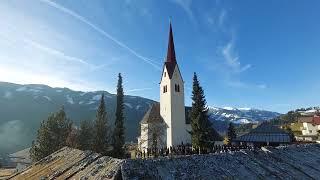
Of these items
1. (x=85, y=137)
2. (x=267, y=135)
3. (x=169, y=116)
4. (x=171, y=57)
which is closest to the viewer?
(x=85, y=137)

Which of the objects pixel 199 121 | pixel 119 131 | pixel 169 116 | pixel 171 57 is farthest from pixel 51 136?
pixel 171 57

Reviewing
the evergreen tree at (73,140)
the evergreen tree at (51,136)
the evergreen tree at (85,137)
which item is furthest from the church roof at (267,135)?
the evergreen tree at (51,136)

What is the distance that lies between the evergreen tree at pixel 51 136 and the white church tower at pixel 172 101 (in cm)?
2774

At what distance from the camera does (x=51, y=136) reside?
56.2 metres

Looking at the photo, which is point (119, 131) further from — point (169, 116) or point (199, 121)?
point (199, 121)

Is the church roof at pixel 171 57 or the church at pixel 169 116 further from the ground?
the church roof at pixel 171 57

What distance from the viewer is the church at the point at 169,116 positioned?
7869cm

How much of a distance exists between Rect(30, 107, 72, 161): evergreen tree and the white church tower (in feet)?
91.0

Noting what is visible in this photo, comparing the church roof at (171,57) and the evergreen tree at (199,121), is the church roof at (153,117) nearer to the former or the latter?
the church roof at (171,57)

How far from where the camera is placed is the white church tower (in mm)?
79000

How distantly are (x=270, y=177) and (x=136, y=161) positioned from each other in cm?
737

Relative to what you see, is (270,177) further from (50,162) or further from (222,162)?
(50,162)

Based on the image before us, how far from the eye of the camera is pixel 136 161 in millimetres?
13062

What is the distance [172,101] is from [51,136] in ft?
106
